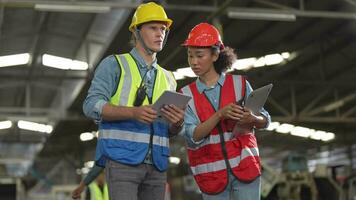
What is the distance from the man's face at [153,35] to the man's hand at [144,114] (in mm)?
443

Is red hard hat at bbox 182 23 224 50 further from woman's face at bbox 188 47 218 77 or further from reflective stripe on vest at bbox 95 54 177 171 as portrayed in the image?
reflective stripe on vest at bbox 95 54 177 171

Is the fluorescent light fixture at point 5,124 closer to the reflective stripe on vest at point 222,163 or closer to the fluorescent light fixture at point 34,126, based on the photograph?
the fluorescent light fixture at point 34,126

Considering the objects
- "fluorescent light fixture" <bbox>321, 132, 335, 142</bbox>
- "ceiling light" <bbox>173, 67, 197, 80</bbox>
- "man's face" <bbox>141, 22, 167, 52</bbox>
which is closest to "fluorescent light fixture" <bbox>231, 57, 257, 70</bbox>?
"ceiling light" <bbox>173, 67, 197, 80</bbox>

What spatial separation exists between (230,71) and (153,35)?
416cm

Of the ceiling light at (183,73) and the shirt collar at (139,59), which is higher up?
the ceiling light at (183,73)

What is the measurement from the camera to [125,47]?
1266 centimetres

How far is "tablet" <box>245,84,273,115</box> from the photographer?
3555mm

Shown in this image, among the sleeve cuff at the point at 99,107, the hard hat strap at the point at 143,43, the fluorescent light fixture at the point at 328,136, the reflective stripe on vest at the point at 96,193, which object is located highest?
the fluorescent light fixture at the point at 328,136

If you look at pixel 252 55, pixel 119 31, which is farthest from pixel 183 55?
pixel 119 31

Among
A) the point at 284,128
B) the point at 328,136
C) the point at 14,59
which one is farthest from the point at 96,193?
the point at 328,136

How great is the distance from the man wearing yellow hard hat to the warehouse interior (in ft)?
16.3

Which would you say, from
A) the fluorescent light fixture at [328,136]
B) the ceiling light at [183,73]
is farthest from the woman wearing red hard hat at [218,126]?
the fluorescent light fixture at [328,136]

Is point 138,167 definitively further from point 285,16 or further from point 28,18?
point 28,18

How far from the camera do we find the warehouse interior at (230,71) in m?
11.0
